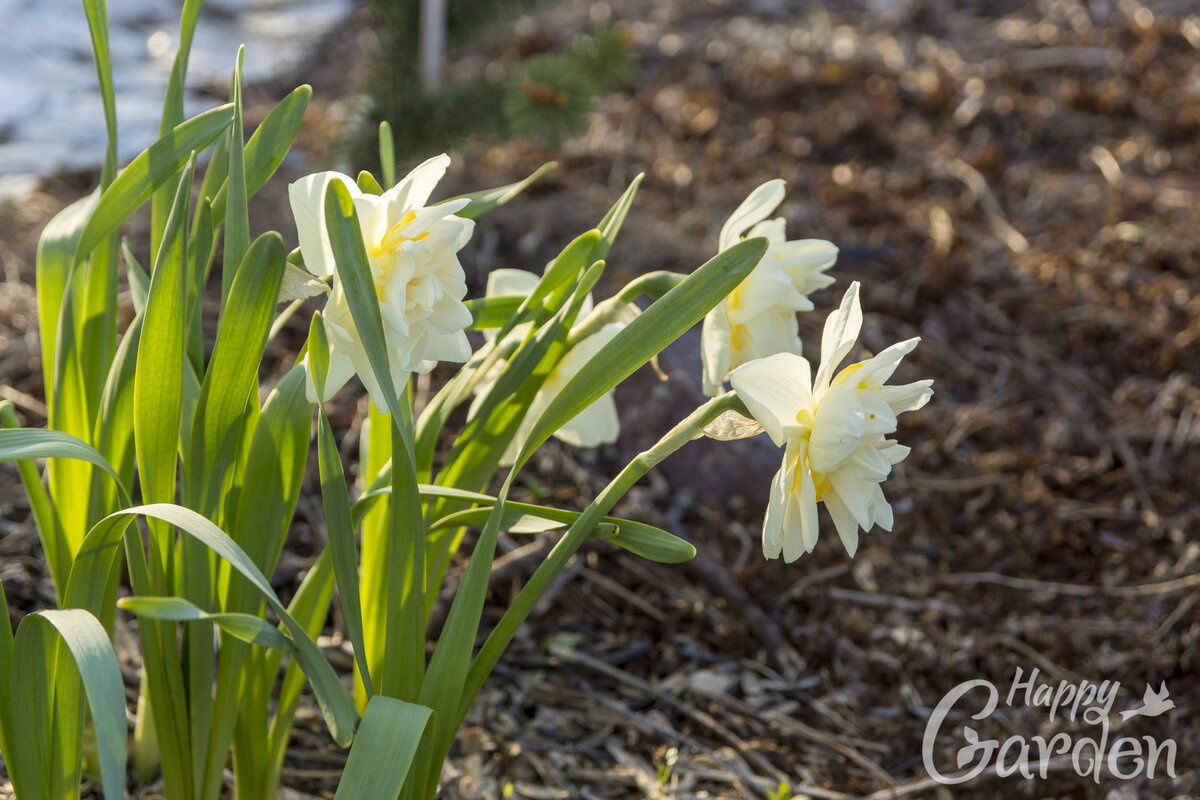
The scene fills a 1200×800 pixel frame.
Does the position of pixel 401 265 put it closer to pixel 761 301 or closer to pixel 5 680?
pixel 761 301

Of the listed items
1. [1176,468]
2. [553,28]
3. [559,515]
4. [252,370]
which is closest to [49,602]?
[252,370]

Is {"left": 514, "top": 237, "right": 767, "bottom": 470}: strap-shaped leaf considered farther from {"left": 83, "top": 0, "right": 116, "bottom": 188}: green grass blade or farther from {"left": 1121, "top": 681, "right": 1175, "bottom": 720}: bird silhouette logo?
{"left": 1121, "top": 681, "right": 1175, "bottom": 720}: bird silhouette logo

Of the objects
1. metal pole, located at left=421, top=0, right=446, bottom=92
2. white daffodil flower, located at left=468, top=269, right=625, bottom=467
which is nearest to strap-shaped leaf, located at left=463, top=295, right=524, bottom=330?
white daffodil flower, located at left=468, top=269, right=625, bottom=467

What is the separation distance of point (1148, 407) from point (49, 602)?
226cm

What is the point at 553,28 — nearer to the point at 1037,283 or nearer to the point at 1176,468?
the point at 1037,283

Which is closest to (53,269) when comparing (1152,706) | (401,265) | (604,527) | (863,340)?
(401,265)

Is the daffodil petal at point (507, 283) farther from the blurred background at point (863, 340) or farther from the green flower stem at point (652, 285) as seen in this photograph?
the blurred background at point (863, 340)

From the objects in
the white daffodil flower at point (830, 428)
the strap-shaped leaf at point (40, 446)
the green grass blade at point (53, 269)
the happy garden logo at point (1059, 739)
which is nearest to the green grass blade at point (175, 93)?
the green grass blade at point (53, 269)

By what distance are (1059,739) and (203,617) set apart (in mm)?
1269

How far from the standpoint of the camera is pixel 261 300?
78 centimetres

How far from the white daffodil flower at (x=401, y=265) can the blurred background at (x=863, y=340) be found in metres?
0.76

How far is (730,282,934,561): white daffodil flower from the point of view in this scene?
0.76 metres

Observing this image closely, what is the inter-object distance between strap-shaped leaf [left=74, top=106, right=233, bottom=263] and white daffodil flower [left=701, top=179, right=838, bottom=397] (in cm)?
49

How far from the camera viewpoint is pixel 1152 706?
59.5 inches
